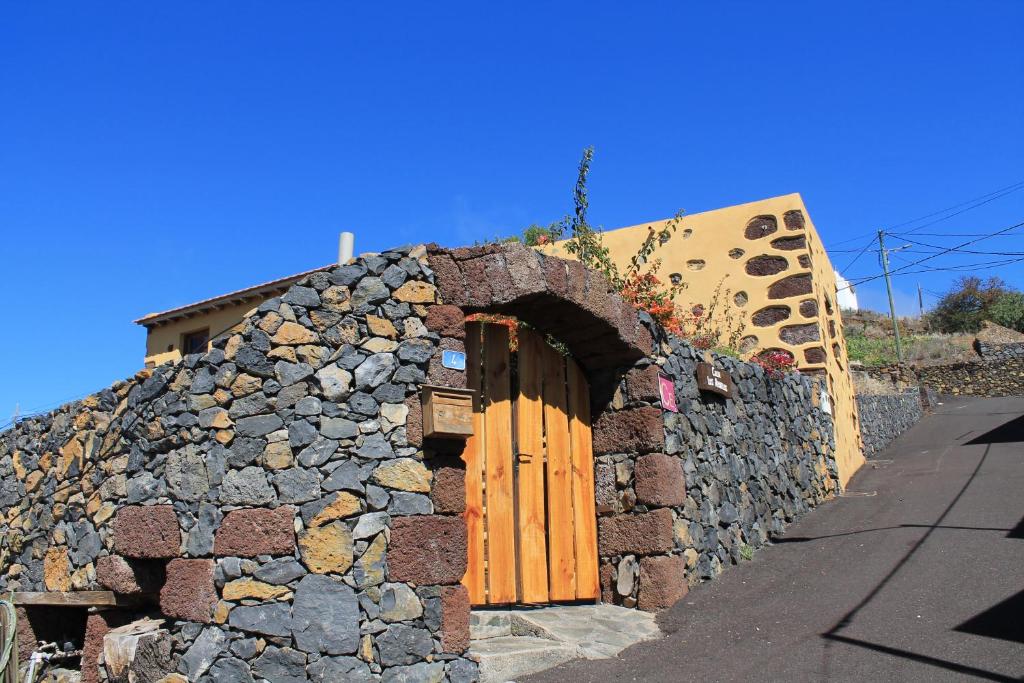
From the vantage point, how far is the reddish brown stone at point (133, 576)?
557 centimetres

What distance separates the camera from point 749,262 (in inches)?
457

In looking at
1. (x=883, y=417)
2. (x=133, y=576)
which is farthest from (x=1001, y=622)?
(x=883, y=417)

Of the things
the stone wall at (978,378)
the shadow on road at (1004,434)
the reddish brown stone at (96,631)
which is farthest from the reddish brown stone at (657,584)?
the stone wall at (978,378)

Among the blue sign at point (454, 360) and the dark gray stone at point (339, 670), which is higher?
the blue sign at point (454, 360)

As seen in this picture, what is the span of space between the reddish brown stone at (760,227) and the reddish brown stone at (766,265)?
34 cm

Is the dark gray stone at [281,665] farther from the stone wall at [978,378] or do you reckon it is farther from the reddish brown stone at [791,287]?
the stone wall at [978,378]

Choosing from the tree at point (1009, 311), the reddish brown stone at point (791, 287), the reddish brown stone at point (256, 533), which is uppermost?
the tree at point (1009, 311)

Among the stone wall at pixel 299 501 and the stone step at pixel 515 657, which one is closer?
the stone wall at pixel 299 501

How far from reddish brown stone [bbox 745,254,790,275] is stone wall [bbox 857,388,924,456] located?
5013 mm

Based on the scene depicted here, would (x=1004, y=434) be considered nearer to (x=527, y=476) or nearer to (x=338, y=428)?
(x=527, y=476)

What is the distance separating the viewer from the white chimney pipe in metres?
7.44

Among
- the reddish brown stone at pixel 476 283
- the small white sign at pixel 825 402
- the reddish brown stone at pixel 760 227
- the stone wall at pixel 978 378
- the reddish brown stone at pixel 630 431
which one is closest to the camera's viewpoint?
the reddish brown stone at pixel 476 283

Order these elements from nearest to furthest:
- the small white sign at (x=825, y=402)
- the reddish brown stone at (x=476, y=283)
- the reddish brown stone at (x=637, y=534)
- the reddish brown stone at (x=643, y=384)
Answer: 1. the reddish brown stone at (x=476, y=283)
2. the reddish brown stone at (x=637, y=534)
3. the reddish brown stone at (x=643, y=384)
4. the small white sign at (x=825, y=402)

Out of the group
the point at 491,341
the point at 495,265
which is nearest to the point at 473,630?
the point at 491,341
